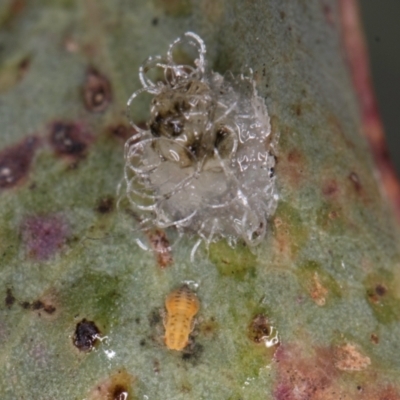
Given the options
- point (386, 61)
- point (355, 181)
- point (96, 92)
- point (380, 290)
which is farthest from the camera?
point (386, 61)

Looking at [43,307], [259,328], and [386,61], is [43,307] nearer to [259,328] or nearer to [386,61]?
[259,328]

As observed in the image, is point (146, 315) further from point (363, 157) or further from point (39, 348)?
point (363, 157)

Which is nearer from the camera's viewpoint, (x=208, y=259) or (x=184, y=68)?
(x=208, y=259)

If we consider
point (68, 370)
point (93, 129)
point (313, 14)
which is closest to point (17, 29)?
point (93, 129)

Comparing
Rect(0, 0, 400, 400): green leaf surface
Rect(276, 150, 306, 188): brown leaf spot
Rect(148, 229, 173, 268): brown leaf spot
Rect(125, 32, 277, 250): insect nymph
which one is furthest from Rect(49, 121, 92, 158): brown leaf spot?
Rect(276, 150, 306, 188): brown leaf spot

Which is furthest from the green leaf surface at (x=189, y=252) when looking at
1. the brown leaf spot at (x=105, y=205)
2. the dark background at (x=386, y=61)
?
the dark background at (x=386, y=61)

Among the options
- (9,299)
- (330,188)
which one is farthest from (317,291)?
(9,299)
